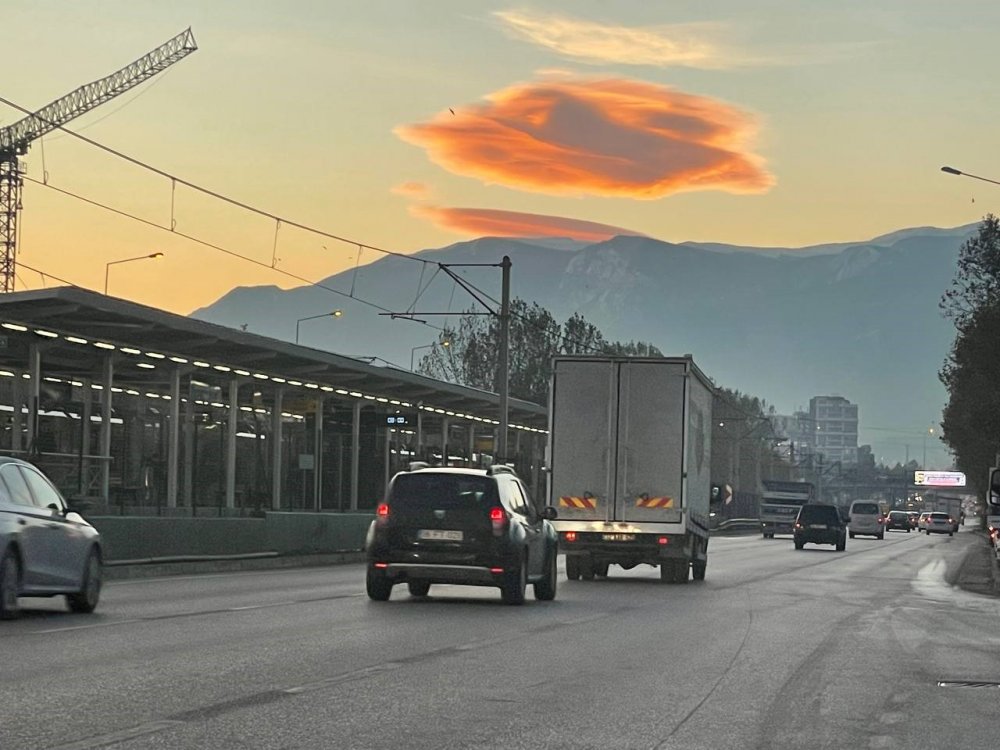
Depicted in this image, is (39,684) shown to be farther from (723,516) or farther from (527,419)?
(723,516)

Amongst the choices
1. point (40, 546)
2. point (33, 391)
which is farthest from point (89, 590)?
point (33, 391)

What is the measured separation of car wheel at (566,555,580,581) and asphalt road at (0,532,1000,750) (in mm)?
7029

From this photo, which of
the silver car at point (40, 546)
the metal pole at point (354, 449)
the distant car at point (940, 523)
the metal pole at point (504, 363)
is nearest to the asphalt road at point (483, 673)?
the silver car at point (40, 546)

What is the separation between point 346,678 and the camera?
42.7ft

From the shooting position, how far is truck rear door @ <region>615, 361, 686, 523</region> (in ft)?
99.9

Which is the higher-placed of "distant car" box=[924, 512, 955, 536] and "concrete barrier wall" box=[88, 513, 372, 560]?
"concrete barrier wall" box=[88, 513, 372, 560]

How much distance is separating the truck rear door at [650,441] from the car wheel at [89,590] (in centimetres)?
1263

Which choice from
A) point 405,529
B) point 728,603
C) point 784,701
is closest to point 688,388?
point 728,603

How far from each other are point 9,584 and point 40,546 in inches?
29.7

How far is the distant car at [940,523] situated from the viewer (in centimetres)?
11800

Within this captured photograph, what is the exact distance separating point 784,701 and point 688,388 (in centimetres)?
1804

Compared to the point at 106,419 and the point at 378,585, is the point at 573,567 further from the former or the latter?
the point at 106,419

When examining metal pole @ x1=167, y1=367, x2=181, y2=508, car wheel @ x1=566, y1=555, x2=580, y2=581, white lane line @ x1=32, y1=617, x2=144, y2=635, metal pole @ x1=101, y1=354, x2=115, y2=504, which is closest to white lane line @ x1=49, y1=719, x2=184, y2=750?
white lane line @ x1=32, y1=617, x2=144, y2=635

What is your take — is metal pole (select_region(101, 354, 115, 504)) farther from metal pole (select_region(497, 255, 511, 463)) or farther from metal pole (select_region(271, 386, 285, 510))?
metal pole (select_region(497, 255, 511, 463))
